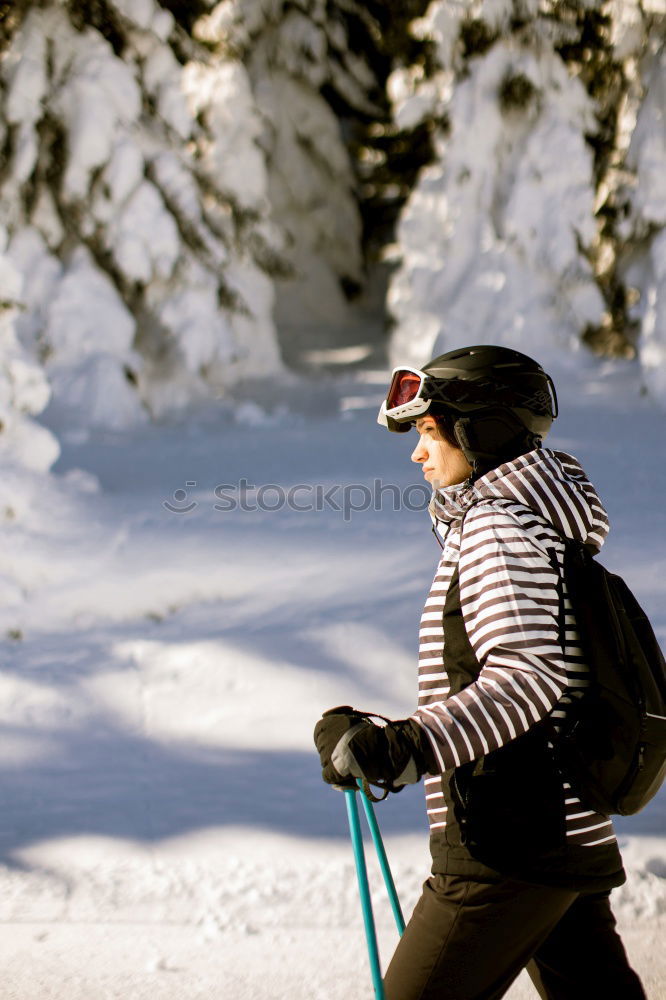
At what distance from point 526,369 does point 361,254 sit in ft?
49.1

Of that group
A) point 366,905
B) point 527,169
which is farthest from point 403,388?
point 527,169

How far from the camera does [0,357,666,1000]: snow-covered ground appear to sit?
8.96ft

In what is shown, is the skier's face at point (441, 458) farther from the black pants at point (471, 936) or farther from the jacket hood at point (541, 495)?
the black pants at point (471, 936)

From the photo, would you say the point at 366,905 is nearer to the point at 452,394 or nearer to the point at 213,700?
the point at 452,394

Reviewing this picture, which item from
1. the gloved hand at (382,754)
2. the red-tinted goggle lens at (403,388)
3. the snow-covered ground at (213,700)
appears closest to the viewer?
the gloved hand at (382,754)

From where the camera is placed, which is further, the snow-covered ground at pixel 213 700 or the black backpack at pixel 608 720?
the snow-covered ground at pixel 213 700

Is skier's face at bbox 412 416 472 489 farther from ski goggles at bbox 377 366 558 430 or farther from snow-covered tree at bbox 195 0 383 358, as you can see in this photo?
snow-covered tree at bbox 195 0 383 358

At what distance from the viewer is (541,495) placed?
152 centimetres

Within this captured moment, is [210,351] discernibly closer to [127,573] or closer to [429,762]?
[127,573]

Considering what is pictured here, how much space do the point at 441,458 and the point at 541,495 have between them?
0.65 feet

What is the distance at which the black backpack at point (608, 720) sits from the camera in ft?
4.67

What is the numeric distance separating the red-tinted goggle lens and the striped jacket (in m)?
0.18

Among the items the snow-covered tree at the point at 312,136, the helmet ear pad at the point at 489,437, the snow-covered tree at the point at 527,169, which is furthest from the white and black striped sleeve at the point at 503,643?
the snow-covered tree at the point at 312,136

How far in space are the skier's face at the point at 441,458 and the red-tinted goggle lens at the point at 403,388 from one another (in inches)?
1.9
